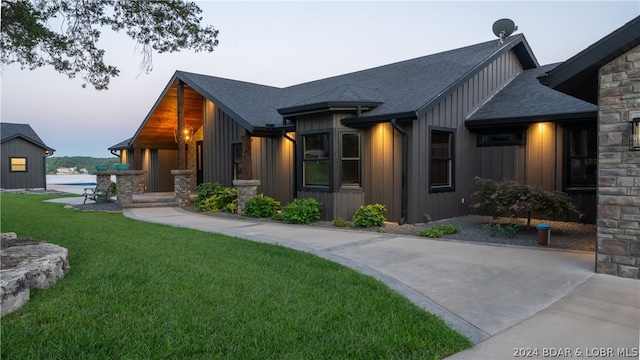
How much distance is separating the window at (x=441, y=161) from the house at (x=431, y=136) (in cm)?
3

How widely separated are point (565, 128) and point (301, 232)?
6.77m

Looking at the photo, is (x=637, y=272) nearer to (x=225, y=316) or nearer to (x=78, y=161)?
(x=225, y=316)

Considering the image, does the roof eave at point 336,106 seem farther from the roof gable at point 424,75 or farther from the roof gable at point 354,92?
the roof gable at point 424,75

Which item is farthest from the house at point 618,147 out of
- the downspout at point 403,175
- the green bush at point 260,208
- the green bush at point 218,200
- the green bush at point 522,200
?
the green bush at point 218,200

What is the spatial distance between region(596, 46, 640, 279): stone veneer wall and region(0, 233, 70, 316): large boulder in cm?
642

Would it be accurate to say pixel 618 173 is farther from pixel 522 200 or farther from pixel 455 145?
pixel 455 145

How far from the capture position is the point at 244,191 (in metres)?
11.5

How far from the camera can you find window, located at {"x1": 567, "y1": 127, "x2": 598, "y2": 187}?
8961mm

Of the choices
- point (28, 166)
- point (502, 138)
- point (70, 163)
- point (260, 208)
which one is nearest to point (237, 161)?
point (260, 208)

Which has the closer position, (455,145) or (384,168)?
(384,168)

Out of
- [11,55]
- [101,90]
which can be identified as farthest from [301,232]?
[11,55]

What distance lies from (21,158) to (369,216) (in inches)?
1008

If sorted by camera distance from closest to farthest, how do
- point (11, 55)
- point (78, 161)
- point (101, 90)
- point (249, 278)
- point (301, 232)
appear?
point (249, 278)
point (11, 55)
point (101, 90)
point (301, 232)
point (78, 161)

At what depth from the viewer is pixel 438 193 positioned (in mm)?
9508
